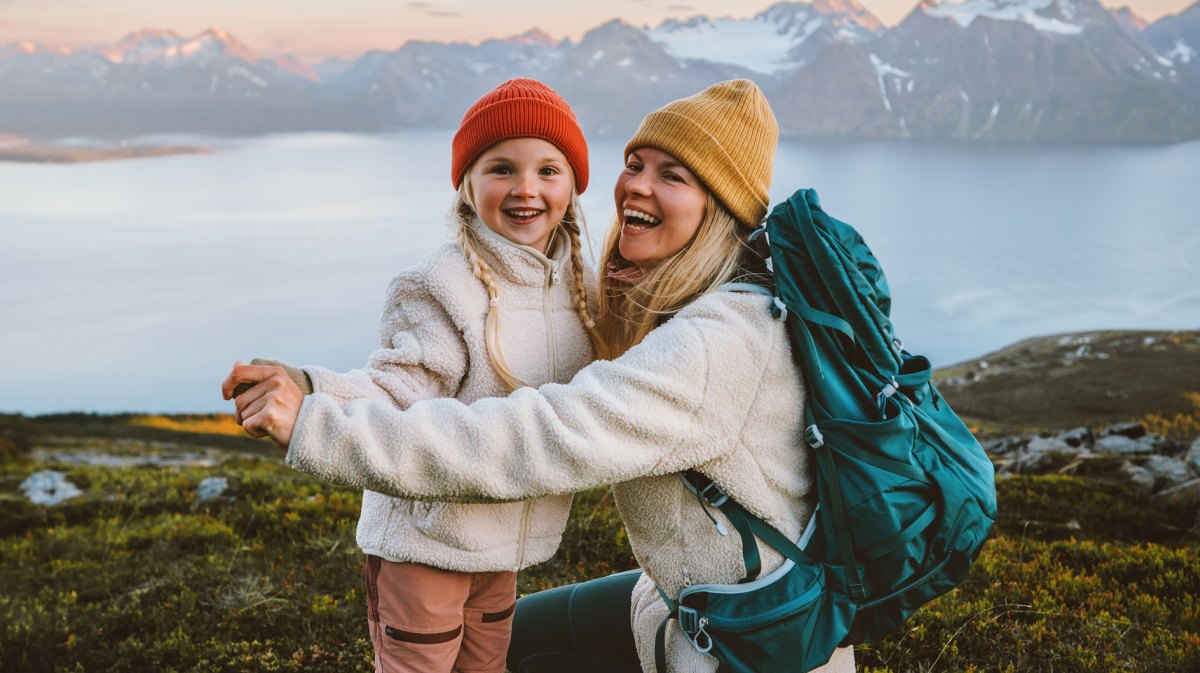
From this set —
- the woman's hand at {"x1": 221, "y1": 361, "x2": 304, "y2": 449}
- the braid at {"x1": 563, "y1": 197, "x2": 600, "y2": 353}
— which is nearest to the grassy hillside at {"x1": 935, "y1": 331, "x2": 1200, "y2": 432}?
the braid at {"x1": 563, "y1": 197, "x2": 600, "y2": 353}

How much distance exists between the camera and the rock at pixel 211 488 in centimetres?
1077

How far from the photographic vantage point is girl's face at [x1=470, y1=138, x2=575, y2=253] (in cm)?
339

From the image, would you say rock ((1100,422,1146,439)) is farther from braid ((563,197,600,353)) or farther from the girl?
the girl

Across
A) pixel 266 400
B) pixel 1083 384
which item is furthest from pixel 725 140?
pixel 1083 384

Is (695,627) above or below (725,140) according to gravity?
below

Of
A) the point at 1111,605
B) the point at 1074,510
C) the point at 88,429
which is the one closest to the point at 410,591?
the point at 1111,605

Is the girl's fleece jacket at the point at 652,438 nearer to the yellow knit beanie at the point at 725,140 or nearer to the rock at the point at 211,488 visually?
the yellow knit beanie at the point at 725,140

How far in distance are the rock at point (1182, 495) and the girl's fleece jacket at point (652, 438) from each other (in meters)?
7.53

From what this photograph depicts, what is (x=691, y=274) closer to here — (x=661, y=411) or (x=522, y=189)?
(x=661, y=411)

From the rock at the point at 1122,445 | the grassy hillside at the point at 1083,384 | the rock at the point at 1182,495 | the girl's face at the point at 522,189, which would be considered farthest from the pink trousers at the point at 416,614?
the grassy hillside at the point at 1083,384

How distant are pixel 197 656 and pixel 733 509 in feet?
14.7

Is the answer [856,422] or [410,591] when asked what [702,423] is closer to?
[856,422]

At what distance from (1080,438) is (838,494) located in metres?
14.1

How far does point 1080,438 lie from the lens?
1441 cm
